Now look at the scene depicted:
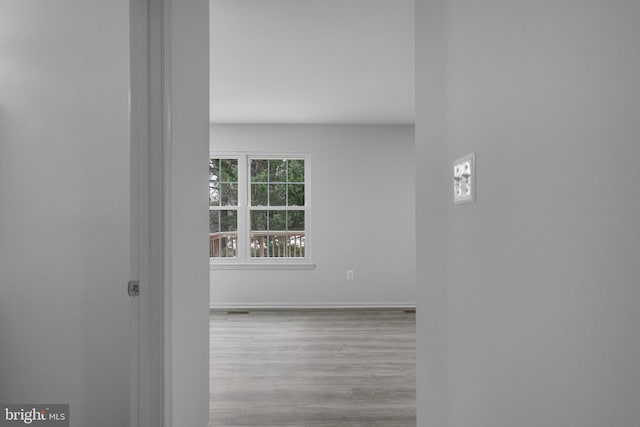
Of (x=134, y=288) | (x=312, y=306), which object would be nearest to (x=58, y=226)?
(x=134, y=288)

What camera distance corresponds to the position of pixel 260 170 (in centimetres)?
606

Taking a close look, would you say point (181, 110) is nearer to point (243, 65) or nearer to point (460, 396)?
point (460, 396)

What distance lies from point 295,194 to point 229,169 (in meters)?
1.01

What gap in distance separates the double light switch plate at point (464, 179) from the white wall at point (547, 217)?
3 centimetres

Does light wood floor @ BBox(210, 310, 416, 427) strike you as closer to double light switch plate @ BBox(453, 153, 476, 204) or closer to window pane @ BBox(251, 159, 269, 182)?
double light switch plate @ BBox(453, 153, 476, 204)

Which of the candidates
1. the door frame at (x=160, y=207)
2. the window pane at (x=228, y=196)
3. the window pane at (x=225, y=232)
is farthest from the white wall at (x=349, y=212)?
the door frame at (x=160, y=207)

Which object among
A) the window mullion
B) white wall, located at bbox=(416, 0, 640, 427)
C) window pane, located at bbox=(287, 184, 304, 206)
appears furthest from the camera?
window pane, located at bbox=(287, 184, 304, 206)

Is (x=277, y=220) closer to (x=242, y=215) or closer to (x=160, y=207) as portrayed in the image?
(x=242, y=215)

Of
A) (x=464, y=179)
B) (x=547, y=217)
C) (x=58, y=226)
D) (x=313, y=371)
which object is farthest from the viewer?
(x=313, y=371)

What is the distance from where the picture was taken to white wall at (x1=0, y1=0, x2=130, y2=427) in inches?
72.5

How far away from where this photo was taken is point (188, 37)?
1.96 meters

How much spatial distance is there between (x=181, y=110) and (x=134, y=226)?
573 millimetres

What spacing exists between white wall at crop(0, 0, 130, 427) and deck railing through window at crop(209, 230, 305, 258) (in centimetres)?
413

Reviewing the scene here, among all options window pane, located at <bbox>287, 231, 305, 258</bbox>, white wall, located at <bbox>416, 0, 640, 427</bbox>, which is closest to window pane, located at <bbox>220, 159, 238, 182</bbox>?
window pane, located at <bbox>287, 231, 305, 258</bbox>
